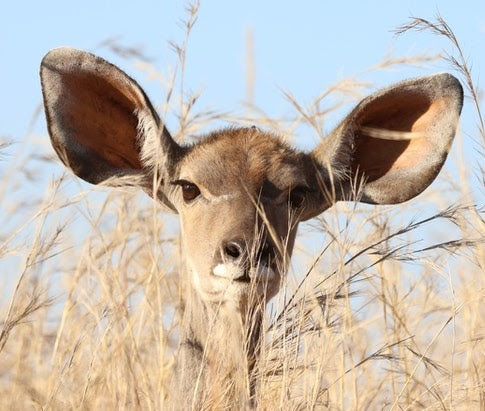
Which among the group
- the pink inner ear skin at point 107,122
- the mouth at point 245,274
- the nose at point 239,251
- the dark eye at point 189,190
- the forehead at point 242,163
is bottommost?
the mouth at point 245,274

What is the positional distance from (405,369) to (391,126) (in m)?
1.34

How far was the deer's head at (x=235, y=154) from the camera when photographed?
668 cm

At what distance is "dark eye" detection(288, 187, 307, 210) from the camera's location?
22.7 feet

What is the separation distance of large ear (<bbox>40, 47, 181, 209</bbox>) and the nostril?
0.88 meters

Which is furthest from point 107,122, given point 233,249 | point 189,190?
point 233,249

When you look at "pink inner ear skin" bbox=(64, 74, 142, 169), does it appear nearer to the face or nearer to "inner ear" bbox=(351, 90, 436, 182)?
the face

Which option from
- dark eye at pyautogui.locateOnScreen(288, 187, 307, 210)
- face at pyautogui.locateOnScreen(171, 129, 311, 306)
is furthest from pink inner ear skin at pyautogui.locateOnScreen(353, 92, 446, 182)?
dark eye at pyautogui.locateOnScreen(288, 187, 307, 210)

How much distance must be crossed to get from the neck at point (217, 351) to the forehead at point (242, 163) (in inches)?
24.0

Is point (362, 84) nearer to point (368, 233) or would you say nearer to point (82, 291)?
point (368, 233)

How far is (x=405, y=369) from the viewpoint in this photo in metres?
7.28

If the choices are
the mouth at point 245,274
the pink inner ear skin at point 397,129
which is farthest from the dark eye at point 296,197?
the mouth at point 245,274

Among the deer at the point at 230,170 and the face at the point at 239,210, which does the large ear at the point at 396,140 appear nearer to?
the deer at the point at 230,170

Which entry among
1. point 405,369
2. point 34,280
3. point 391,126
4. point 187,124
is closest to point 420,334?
point 405,369

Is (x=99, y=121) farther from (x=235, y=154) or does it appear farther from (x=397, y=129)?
(x=397, y=129)
